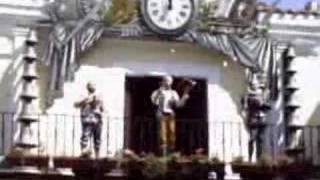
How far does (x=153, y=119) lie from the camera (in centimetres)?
1969

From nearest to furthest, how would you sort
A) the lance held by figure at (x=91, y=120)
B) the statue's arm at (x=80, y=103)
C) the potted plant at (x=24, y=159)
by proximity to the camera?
the potted plant at (x=24, y=159) → the lance held by figure at (x=91, y=120) → the statue's arm at (x=80, y=103)

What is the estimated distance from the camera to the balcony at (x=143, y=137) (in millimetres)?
19203

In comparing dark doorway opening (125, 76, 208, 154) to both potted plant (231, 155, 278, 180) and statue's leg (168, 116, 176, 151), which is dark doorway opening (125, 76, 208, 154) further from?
potted plant (231, 155, 278, 180)

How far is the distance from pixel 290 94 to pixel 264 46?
929mm

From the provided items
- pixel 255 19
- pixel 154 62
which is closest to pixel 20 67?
pixel 154 62

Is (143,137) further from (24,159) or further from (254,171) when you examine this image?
(24,159)

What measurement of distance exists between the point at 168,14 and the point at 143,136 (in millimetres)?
2048

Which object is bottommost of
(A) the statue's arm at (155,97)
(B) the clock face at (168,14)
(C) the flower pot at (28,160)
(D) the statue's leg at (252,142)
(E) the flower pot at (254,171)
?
(E) the flower pot at (254,171)

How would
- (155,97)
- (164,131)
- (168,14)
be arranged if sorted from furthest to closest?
(168,14), (155,97), (164,131)

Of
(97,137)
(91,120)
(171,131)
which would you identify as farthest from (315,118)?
(91,120)

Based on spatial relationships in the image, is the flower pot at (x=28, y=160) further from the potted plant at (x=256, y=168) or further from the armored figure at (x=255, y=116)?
the armored figure at (x=255, y=116)

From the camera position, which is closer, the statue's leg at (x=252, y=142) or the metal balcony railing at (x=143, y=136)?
the metal balcony railing at (x=143, y=136)

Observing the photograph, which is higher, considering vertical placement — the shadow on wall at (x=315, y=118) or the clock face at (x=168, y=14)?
the clock face at (x=168, y=14)

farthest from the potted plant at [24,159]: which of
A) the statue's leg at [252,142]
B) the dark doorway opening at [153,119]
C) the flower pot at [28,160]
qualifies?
the statue's leg at [252,142]
